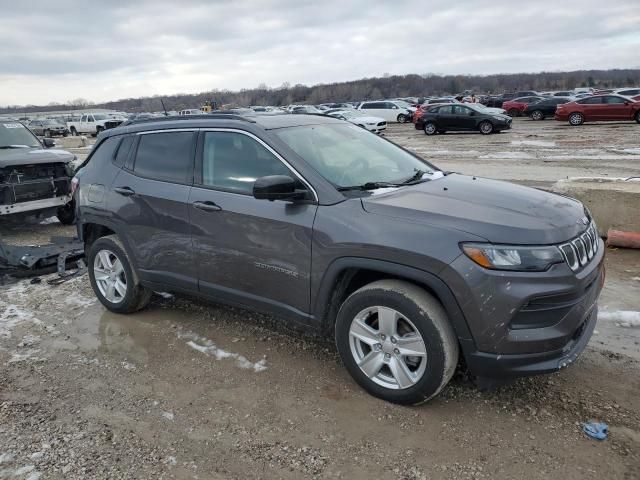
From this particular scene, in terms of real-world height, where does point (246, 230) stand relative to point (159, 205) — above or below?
below

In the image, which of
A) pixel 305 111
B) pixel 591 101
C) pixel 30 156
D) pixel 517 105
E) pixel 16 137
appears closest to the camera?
pixel 305 111

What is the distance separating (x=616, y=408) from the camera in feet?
10.7

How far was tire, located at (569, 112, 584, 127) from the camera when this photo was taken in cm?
2725

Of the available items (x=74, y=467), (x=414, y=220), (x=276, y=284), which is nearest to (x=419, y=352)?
(x=414, y=220)

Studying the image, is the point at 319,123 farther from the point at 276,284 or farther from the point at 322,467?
the point at 322,467

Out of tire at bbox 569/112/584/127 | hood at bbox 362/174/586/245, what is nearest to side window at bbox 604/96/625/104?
tire at bbox 569/112/584/127

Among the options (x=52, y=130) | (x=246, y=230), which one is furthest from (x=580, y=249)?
(x=52, y=130)

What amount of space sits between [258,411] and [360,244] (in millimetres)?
1251

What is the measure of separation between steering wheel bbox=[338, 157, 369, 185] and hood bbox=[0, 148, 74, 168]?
6.32m

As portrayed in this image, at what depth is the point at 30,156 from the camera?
838 centimetres

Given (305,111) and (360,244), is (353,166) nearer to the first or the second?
(360,244)

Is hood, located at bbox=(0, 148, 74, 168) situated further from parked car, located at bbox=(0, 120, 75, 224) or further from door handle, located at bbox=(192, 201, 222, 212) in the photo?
door handle, located at bbox=(192, 201, 222, 212)

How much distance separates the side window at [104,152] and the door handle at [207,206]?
1388mm

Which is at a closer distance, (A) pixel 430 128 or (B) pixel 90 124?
(A) pixel 430 128
